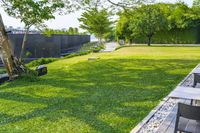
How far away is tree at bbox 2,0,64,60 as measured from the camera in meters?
8.53

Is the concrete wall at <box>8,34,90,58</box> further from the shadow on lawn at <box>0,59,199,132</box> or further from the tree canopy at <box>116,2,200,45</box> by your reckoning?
the shadow on lawn at <box>0,59,199,132</box>

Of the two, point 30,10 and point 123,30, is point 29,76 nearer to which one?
point 30,10

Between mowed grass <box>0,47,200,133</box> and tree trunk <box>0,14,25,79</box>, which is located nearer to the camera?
mowed grass <box>0,47,200,133</box>

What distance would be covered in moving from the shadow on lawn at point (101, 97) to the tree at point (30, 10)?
1976 millimetres

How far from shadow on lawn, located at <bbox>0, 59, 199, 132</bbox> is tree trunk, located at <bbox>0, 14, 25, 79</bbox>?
2.30 ft

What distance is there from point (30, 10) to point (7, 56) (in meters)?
1.54

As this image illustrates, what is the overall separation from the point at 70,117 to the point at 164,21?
28960 millimetres

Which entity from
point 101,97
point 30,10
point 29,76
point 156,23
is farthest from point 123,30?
point 101,97

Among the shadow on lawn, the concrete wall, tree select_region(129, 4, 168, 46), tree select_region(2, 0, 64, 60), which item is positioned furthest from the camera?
tree select_region(129, 4, 168, 46)

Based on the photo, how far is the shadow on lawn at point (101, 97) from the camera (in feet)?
16.3

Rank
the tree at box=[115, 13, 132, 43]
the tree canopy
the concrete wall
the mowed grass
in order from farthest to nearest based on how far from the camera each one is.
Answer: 1. the tree at box=[115, 13, 132, 43]
2. the tree canopy
3. the concrete wall
4. the mowed grass

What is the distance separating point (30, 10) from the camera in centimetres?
898

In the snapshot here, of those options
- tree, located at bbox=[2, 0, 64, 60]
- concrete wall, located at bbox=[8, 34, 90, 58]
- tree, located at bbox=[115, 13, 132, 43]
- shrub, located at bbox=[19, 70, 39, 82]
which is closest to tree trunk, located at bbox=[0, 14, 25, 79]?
shrub, located at bbox=[19, 70, 39, 82]

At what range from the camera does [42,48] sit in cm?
2253
